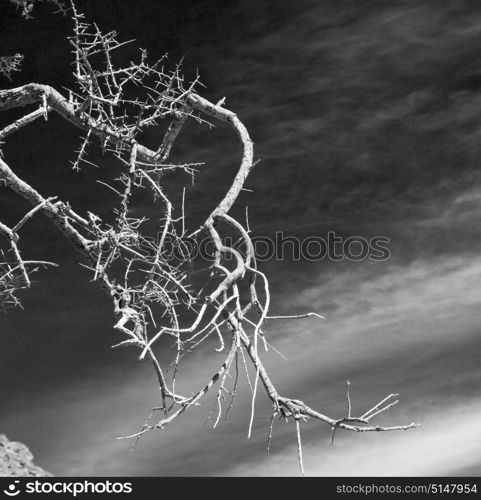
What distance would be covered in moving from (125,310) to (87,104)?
6.30ft

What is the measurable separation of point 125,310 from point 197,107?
2073 millimetres

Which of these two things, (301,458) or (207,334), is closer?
(301,458)

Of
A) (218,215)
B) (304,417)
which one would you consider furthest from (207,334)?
(218,215)

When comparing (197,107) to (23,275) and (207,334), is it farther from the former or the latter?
(207,334)

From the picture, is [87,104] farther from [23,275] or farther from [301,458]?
[301,458]

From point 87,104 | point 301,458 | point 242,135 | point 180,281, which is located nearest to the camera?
point 301,458

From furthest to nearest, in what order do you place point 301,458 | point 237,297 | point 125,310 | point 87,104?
point 87,104 < point 125,310 < point 237,297 < point 301,458

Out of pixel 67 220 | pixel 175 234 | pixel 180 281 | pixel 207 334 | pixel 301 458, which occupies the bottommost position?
pixel 301 458

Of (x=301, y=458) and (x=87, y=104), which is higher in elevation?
(x=87, y=104)

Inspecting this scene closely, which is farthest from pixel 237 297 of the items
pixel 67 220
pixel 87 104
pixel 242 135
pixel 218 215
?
pixel 87 104

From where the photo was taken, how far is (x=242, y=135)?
17.5 feet

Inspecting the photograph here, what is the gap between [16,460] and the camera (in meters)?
8.61

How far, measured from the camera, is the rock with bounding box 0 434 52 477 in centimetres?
823

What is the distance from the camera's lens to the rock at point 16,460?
8.23 meters
